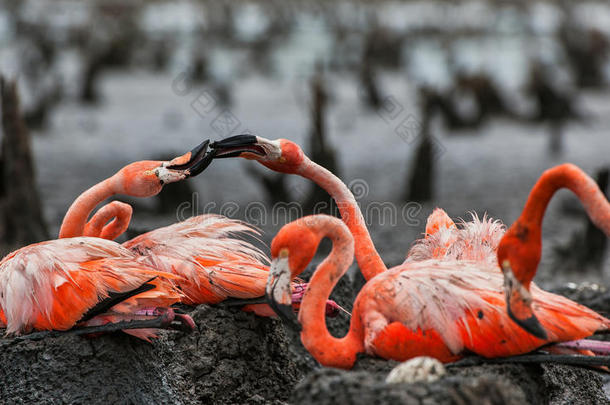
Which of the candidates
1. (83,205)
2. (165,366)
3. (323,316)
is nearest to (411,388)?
(323,316)

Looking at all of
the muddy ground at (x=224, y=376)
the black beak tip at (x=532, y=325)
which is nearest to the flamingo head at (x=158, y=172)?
the muddy ground at (x=224, y=376)

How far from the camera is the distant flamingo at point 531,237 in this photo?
3668 mm

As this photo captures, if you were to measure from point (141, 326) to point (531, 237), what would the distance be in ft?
6.22

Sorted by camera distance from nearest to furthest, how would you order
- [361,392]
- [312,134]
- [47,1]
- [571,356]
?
[361,392], [571,356], [312,134], [47,1]

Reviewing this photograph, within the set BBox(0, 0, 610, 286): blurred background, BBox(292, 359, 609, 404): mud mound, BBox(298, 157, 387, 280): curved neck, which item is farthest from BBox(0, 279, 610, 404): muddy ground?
BBox(0, 0, 610, 286): blurred background

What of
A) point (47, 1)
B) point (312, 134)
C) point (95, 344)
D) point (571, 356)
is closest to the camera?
point (571, 356)

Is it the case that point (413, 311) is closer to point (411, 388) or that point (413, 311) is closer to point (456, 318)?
point (456, 318)

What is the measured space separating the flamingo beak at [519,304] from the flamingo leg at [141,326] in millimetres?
1622

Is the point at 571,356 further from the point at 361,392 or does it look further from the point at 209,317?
the point at 209,317

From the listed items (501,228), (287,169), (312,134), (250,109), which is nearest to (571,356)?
(501,228)

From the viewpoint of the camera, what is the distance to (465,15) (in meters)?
37.4

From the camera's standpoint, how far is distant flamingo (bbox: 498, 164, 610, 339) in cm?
367

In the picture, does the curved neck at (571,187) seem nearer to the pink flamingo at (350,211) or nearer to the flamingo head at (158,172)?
the pink flamingo at (350,211)

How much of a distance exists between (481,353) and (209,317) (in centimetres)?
157
